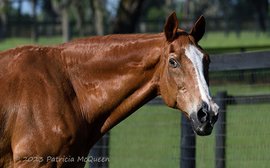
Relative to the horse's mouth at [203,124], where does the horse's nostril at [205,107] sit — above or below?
above

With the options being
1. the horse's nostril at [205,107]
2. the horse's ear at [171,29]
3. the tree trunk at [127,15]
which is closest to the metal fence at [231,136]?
the horse's ear at [171,29]

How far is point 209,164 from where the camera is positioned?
980cm

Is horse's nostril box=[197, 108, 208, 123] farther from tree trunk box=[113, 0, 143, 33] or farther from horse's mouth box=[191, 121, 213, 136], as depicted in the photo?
tree trunk box=[113, 0, 143, 33]

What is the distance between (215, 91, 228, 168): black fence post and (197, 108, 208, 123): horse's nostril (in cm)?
279

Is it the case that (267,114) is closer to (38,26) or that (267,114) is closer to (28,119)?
(28,119)

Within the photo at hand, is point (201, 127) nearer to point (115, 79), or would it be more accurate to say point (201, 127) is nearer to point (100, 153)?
point (115, 79)

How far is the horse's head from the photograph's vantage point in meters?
5.98

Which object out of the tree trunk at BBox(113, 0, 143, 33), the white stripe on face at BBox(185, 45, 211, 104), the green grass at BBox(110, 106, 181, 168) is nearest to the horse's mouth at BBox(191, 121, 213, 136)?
the white stripe on face at BBox(185, 45, 211, 104)

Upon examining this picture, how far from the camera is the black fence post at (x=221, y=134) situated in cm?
878

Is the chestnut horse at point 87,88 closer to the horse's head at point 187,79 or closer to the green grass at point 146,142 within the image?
the horse's head at point 187,79

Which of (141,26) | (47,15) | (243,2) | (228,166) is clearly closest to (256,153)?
(228,166)

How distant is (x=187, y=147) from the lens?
8758mm

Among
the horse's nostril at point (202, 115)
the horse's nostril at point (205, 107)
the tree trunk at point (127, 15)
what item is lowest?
the horse's nostril at point (202, 115)

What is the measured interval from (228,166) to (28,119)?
12.1 feet
